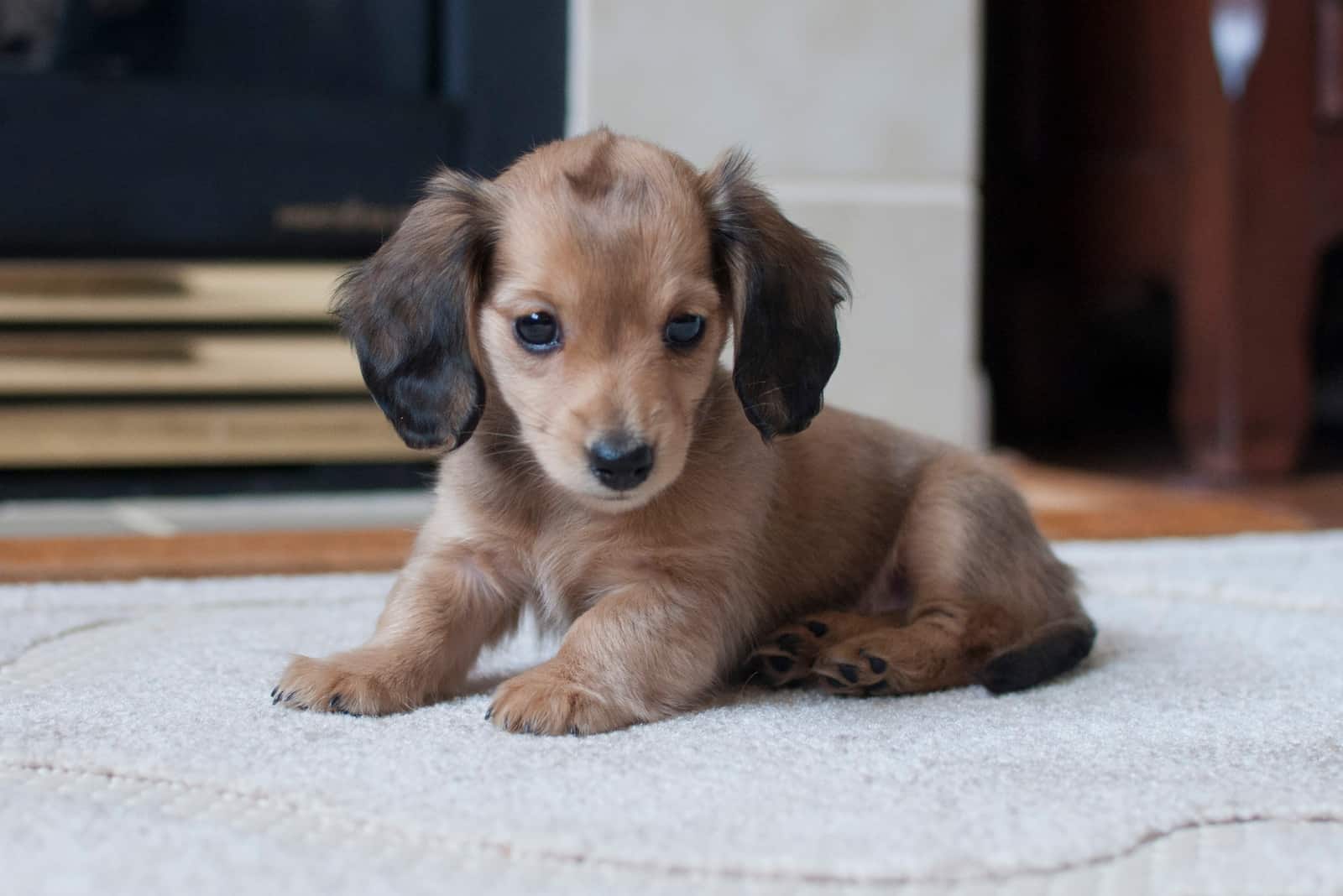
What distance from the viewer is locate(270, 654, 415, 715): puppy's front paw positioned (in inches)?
54.6

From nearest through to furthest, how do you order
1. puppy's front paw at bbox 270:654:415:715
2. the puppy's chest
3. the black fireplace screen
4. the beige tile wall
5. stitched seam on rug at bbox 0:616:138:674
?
puppy's front paw at bbox 270:654:415:715 → the puppy's chest → stitched seam on rug at bbox 0:616:138:674 → the black fireplace screen → the beige tile wall

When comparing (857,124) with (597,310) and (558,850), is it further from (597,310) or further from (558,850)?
(558,850)

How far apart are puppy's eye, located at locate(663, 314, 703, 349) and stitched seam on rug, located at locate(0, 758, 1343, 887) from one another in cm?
56

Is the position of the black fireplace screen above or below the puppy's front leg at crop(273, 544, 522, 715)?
above

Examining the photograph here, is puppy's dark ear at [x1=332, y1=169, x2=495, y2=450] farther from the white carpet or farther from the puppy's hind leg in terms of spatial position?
the puppy's hind leg

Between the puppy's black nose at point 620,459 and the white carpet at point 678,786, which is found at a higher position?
the puppy's black nose at point 620,459

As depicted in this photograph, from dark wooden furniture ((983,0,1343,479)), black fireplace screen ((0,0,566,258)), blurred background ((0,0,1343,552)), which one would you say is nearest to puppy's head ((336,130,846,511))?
blurred background ((0,0,1343,552))

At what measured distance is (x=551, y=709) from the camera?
1.33 metres

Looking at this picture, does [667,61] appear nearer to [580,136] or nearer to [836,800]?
[580,136]

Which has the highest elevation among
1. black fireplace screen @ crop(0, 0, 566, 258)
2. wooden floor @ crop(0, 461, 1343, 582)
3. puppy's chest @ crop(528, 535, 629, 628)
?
black fireplace screen @ crop(0, 0, 566, 258)

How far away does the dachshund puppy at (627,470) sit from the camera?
4.47 feet

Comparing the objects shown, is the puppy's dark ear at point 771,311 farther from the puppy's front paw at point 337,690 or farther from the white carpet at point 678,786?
the puppy's front paw at point 337,690

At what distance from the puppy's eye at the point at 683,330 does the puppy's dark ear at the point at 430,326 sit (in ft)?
0.66

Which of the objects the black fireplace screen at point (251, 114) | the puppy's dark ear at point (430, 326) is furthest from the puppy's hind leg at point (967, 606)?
the black fireplace screen at point (251, 114)
